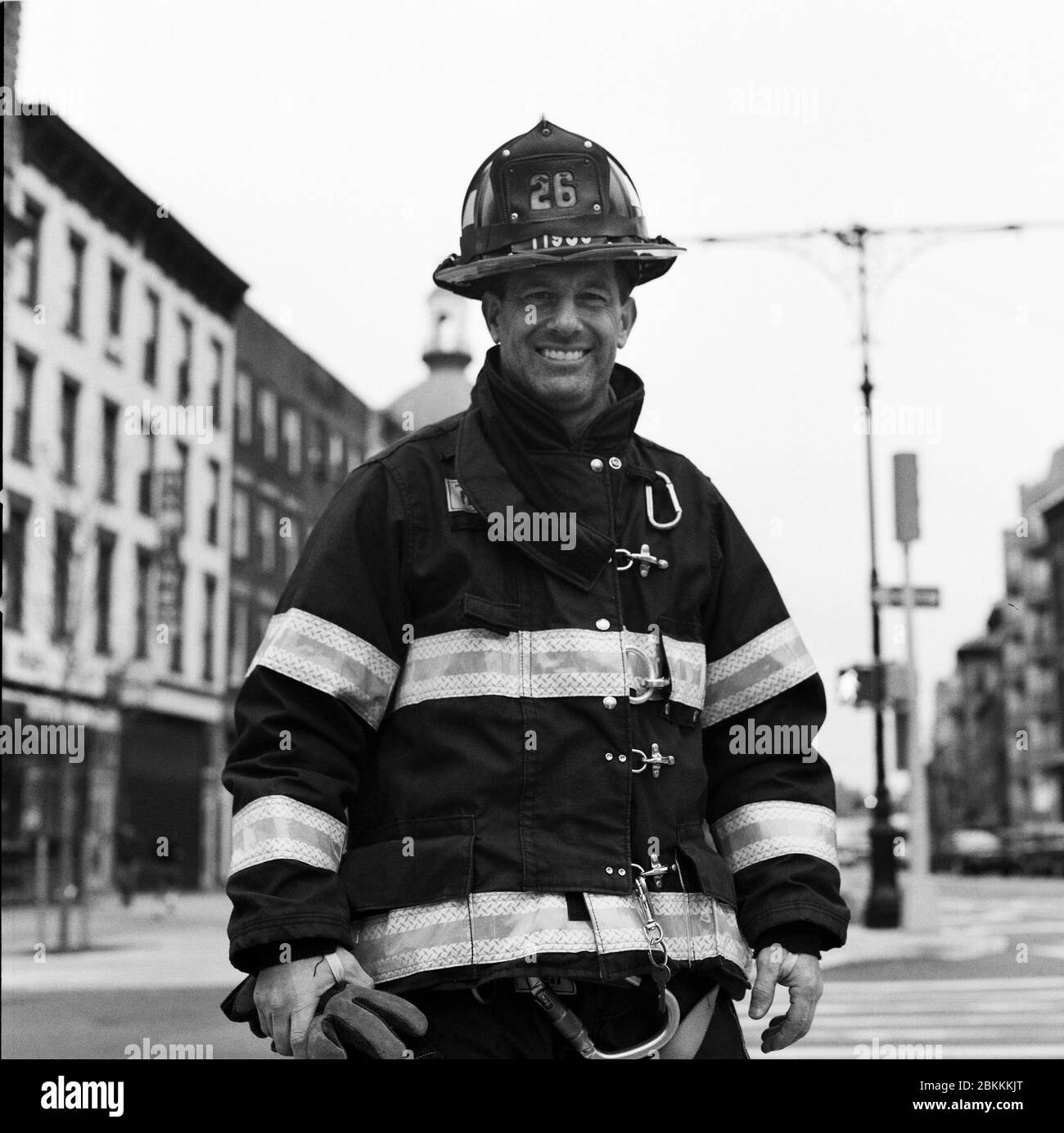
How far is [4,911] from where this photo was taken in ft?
87.6

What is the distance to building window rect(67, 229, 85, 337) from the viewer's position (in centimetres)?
3284

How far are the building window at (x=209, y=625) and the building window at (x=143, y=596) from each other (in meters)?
3.47

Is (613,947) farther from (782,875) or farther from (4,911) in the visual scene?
(4,911)

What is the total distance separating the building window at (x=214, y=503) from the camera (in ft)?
131

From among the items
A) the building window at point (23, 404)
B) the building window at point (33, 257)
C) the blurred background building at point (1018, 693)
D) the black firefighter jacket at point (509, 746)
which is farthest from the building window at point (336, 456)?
the black firefighter jacket at point (509, 746)

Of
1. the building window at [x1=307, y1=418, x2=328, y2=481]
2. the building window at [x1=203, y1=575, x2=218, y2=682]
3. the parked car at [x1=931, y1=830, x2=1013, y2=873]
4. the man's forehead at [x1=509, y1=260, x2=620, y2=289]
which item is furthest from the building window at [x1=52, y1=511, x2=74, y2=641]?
the parked car at [x1=931, y1=830, x2=1013, y2=873]

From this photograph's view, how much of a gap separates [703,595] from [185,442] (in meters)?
→ 36.1

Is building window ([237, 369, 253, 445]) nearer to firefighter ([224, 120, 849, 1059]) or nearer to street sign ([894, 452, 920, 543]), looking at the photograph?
street sign ([894, 452, 920, 543])

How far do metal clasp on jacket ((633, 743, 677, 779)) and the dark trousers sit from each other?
341 millimetres

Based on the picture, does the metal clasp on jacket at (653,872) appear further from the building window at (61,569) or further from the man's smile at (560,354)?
the building window at (61,569)

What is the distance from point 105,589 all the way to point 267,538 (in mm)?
9607

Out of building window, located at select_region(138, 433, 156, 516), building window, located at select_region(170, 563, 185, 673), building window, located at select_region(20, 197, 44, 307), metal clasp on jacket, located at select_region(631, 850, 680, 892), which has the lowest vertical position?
metal clasp on jacket, located at select_region(631, 850, 680, 892)
